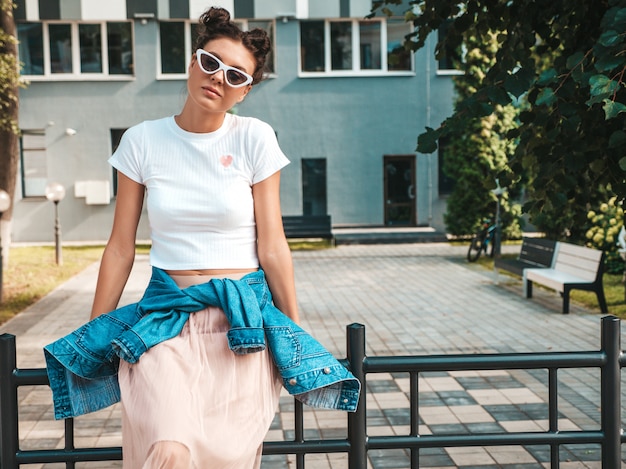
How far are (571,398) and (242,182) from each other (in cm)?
491

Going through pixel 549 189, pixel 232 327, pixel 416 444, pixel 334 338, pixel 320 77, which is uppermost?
pixel 320 77

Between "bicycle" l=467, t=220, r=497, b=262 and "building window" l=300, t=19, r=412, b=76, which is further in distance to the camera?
"building window" l=300, t=19, r=412, b=76

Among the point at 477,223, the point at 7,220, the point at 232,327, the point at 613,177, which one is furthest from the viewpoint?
the point at 477,223

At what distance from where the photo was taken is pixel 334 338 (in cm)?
923

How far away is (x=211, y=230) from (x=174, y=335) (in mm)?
332

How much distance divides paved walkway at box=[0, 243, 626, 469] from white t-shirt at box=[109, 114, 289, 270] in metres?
2.94

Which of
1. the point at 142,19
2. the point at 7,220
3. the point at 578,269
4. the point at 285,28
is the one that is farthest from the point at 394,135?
the point at 578,269

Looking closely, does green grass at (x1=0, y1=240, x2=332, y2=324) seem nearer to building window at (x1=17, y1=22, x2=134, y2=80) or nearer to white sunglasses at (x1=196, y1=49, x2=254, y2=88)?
building window at (x1=17, y1=22, x2=134, y2=80)

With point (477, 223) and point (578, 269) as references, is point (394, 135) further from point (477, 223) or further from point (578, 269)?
point (578, 269)

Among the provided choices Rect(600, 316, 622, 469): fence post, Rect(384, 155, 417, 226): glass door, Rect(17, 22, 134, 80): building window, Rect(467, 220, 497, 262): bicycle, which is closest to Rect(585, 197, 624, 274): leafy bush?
Rect(467, 220, 497, 262): bicycle

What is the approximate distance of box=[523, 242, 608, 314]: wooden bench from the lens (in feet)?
34.4

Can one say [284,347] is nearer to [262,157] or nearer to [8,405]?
[262,157]

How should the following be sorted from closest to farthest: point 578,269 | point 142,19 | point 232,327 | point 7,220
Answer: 1. point 232,327
2. point 578,269
3. point 7,220
4. point 142,19

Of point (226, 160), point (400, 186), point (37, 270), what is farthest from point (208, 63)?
point (400, 186)
